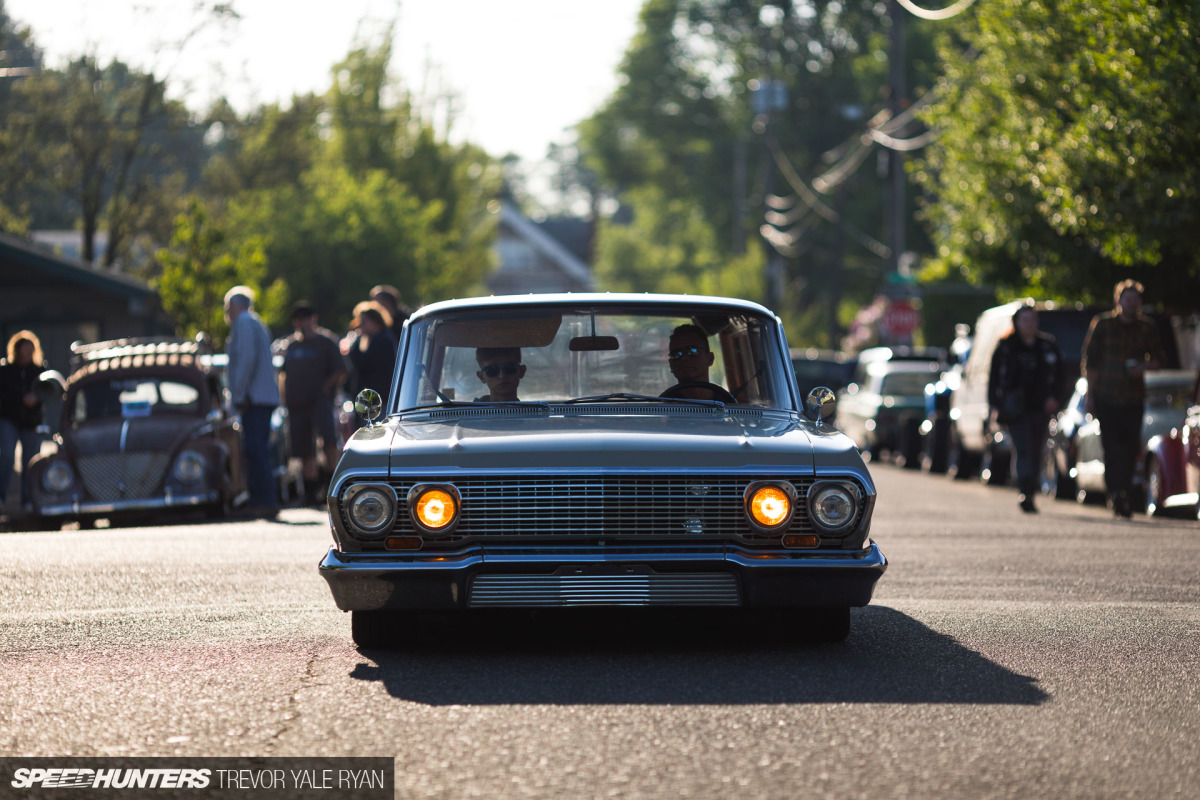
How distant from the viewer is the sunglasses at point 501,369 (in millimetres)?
8328

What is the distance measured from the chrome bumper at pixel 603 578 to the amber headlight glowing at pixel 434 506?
0.12 meters

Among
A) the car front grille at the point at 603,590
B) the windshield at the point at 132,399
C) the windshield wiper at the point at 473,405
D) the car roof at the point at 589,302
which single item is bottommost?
the windshield at the point at 132,399

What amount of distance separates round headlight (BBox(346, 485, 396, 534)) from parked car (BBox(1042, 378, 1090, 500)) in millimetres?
12329

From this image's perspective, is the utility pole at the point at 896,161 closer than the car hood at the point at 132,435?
No

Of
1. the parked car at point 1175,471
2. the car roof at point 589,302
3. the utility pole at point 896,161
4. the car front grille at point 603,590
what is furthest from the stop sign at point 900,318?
the car front grille at point 603,590

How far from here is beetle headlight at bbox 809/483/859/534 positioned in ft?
23.5

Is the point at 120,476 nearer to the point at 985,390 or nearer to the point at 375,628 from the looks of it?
the point at 375,628

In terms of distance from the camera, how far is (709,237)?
74.4 m

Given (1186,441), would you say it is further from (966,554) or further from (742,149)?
(742,149)

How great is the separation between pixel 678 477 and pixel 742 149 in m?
62.9

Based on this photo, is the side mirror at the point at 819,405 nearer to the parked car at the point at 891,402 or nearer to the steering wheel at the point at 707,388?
the steering wheel at the point at 707,388

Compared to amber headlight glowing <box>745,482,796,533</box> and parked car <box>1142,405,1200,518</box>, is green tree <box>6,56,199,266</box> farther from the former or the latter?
amber headlight glowing <box>745,482,796,533</box>

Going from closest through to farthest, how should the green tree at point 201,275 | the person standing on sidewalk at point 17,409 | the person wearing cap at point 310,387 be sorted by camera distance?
the person wearing cap at point 310,387
the person standing on sidewalk at point 17,409
the green tree at point 201,275

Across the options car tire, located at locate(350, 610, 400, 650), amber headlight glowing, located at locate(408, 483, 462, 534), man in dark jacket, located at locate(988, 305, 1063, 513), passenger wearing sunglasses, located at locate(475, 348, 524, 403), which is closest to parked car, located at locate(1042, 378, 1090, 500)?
man in dark jacket, located at locate(988, 305, 1063, 513)
